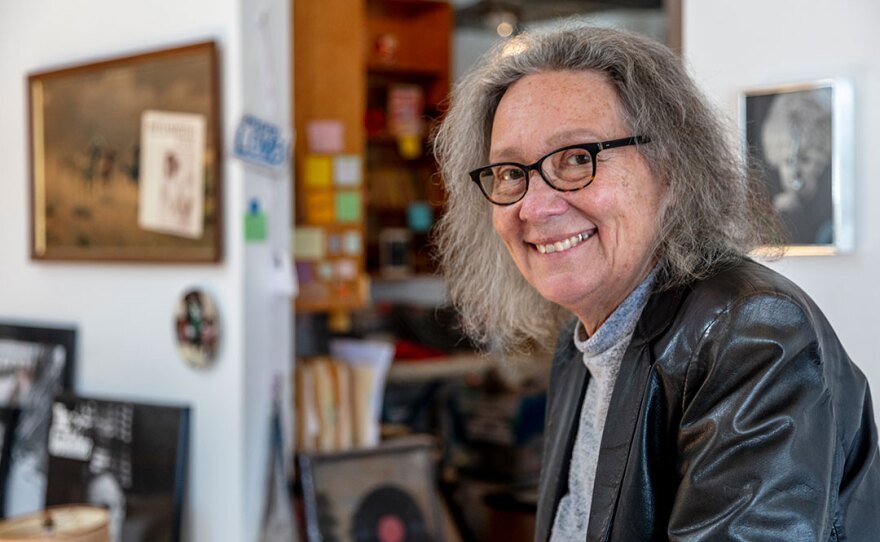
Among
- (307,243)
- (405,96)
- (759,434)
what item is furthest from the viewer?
(405,96)

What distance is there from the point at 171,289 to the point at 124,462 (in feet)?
1.86

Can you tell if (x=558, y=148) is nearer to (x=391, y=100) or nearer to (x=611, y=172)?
(x=611, y=172)

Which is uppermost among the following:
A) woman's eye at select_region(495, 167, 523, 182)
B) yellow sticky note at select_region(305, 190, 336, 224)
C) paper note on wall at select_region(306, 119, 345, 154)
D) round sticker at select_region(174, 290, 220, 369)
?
paper note on wall at select_region(306, 119, 345, 154)

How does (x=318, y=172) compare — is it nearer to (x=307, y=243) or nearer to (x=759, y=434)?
(x=307, y=243)

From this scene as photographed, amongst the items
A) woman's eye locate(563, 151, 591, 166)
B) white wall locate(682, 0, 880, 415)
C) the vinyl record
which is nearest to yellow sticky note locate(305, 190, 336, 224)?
the vinyl record

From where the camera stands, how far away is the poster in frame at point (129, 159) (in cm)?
289

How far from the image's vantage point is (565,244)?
1216 millimetres

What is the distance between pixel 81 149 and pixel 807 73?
252cm

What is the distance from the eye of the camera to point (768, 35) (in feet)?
5.58

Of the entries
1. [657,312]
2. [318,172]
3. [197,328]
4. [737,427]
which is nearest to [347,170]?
[318,172]

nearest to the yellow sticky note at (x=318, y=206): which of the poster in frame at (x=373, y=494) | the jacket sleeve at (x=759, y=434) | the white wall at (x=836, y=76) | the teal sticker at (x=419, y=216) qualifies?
the poster in frame at (x=373, y=494)

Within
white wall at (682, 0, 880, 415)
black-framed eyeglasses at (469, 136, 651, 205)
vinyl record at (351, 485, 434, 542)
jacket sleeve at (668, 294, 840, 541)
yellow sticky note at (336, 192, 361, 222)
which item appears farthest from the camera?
yellow sticky note at (336, 192, 361, 222)

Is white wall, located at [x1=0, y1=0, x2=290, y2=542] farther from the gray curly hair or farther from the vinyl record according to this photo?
the gray curly hair

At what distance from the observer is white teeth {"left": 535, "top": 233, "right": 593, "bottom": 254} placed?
47.4 inches
